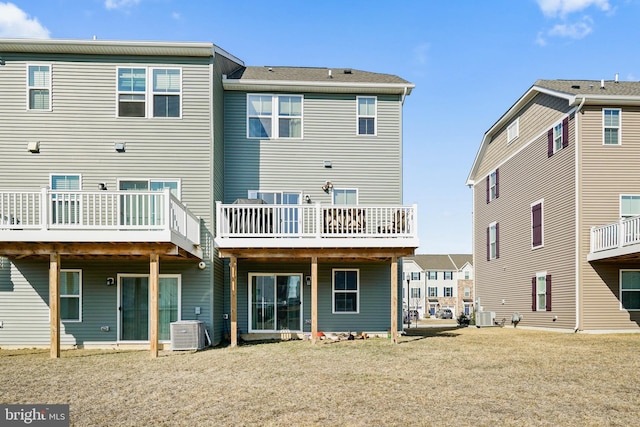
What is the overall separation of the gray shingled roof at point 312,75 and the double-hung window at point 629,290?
9.31 metres

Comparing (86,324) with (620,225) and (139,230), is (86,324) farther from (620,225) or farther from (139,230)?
(620,225)

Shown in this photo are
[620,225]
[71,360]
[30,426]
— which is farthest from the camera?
[620,225]

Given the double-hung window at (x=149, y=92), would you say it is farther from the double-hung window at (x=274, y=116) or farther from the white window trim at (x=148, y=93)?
the double-hung window at (x=274, y=116)

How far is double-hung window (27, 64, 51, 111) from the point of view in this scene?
1558 centimetres

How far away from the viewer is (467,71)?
17.0m

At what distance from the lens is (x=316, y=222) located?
14.9 metres

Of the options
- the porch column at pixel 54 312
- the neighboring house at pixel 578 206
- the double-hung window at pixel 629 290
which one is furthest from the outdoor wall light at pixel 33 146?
the double-hung window at pixel 629 290

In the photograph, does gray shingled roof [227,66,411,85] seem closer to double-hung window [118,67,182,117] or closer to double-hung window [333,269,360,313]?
double-hung window [118,67,182,117]

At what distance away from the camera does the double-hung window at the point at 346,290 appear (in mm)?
17047

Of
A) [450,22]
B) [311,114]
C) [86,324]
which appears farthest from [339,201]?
[86,324]

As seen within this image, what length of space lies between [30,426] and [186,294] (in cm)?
863

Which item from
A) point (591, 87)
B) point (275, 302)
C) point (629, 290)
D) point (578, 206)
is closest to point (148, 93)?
point (275, 302)

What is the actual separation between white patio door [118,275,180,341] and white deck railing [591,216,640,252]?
12611 millimetres

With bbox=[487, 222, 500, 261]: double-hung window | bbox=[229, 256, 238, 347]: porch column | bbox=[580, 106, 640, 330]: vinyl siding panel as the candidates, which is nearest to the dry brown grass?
bbox=[229, 256, 238, 347]: porch column
